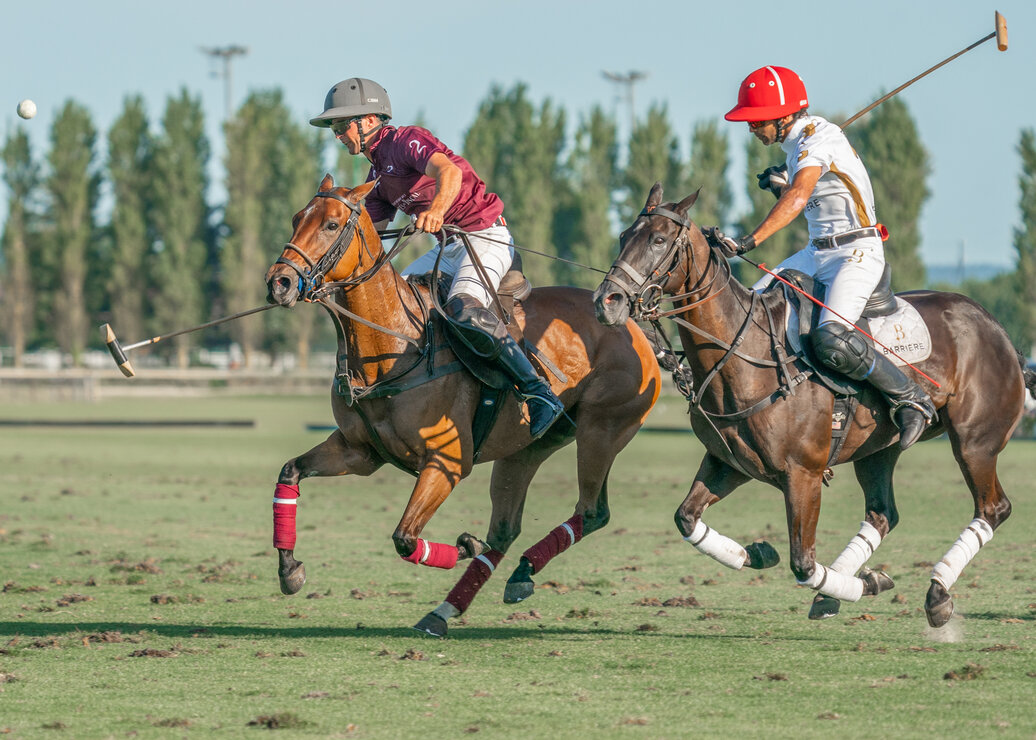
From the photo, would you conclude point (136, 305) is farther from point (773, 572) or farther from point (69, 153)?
point (773, 572)

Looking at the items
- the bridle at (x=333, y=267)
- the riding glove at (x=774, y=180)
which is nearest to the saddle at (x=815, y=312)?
the riding glove at (x=774, y=180)

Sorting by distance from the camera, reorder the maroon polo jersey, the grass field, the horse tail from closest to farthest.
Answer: the grass field < the maroon polo jersey < the horse tail

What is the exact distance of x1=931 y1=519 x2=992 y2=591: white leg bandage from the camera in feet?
22.2

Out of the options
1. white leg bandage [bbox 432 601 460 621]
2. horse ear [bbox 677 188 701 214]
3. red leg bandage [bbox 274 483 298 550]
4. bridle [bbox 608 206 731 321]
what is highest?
horse ear [bbox 677 188 701 214]

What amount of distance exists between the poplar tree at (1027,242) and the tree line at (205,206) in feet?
18.2

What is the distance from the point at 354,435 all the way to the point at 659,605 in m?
2.33

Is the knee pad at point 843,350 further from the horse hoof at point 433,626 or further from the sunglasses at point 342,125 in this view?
the sunglasses at point 342,125

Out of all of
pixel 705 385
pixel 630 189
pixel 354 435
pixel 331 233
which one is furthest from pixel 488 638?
pixel 630 189

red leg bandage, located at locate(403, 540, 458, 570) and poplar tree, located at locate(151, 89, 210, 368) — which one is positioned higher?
poplar tree, located at locate(151, 89, 210, 368)

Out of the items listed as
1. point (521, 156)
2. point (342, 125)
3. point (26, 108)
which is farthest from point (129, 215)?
point (342, 125)

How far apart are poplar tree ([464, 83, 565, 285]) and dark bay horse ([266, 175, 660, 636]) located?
162 ft

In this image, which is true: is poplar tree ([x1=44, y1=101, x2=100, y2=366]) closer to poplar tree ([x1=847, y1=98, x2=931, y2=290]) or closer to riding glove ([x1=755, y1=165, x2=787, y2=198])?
poplar tree ([x1=847, y1=98, x2=931, y2=290])

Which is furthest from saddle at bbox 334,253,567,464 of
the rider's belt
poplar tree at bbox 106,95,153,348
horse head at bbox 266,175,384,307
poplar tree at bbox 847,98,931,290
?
poplar tree at bbox 106,95,153,348

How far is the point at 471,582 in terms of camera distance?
7172 mm
